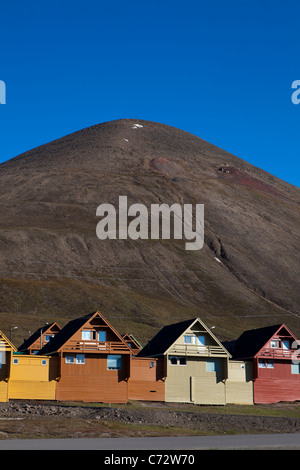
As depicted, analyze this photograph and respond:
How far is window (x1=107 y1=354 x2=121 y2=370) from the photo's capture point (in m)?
62.5

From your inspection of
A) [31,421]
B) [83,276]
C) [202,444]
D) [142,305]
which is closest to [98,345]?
[31,421]

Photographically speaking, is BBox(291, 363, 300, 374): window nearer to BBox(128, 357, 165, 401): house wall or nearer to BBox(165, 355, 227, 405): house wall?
BBox(165, 355, 227, 405): house wall

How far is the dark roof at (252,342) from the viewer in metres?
69.2

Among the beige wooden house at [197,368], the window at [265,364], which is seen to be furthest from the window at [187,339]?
the window at [265,364]

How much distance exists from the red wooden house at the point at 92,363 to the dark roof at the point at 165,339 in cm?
484

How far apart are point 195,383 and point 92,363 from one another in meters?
10.9

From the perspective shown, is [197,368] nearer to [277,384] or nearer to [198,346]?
[198,346]

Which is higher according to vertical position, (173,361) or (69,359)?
(69,359)

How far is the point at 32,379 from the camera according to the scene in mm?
58781

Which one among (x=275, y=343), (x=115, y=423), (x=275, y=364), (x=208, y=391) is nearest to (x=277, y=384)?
(x=275, y=364)

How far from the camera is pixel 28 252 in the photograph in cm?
17425

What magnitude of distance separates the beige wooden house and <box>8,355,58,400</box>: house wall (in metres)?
11.5

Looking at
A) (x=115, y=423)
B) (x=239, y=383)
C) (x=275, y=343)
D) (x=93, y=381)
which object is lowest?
(x=115, y=423)
